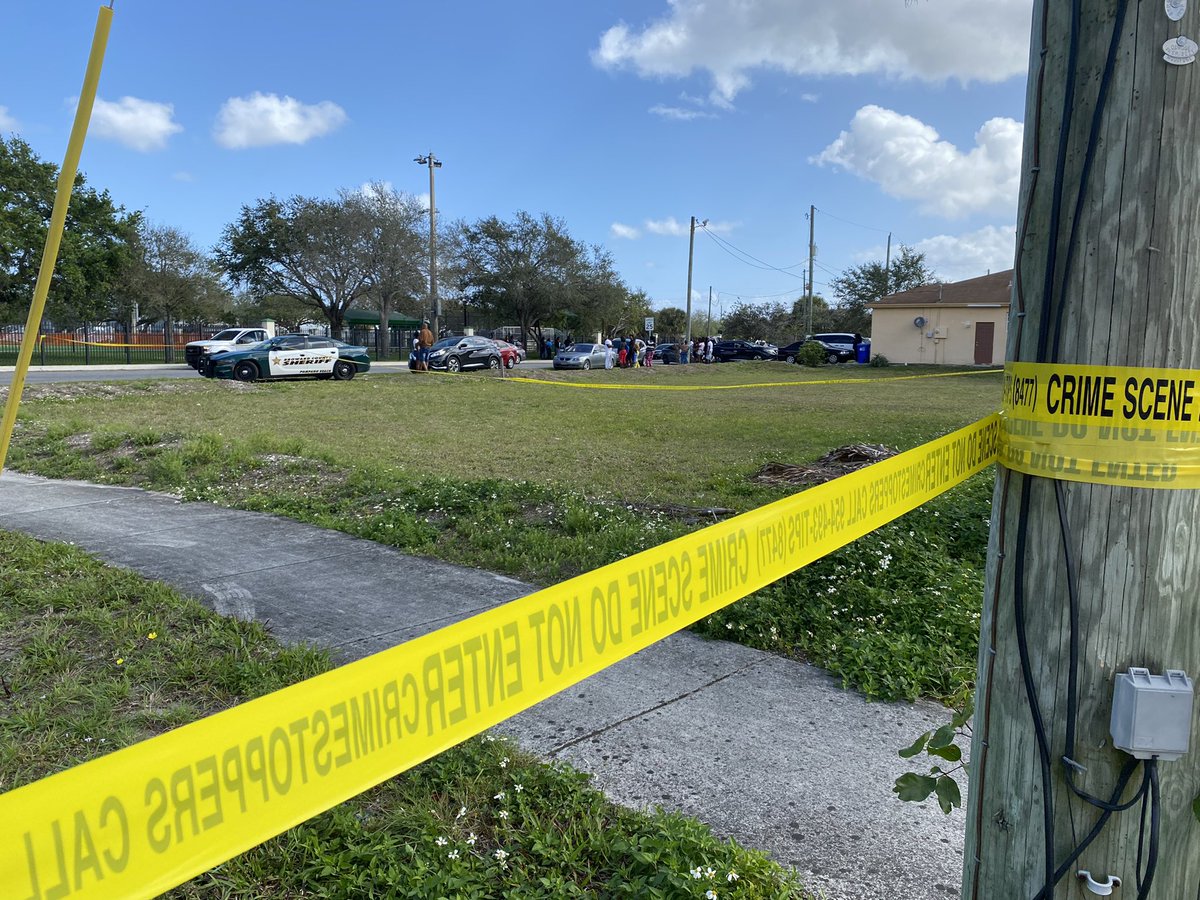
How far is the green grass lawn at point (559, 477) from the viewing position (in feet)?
15.3

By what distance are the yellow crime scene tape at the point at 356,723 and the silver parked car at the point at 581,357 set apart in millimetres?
37030

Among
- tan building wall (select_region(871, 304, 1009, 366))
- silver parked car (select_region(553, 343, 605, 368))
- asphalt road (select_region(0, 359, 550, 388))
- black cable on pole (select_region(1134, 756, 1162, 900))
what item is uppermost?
tan building wall (select_region(871, 304, 1009, 366))

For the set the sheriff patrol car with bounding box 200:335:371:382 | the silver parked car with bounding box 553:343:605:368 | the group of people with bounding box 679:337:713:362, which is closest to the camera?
the sheriff patrol car with bounding box 200:335:371:382

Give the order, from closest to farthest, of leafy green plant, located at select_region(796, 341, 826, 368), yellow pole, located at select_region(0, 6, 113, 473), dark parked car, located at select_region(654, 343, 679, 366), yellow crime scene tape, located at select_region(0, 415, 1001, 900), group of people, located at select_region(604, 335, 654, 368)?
1. yellow crime scene tape, located at select_region(0, 415, 1001, 900)
2. yellow pole, located at select_region(0, 6, 113, 473)
3. group of people, located at select_region(604, 335, 654, 368)
4. leafy green plant, located at select_region(796, 341, 826, 368)
5. dark parked car, located at select_region(654, 343, 679, 366)

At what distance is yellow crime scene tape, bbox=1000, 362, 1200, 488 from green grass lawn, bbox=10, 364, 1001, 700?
2526mm

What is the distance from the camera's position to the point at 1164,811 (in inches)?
64.9

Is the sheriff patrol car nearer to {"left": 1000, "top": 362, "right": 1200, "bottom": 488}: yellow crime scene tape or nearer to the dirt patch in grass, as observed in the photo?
the dirt patch in grass

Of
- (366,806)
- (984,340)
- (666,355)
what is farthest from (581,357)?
(366,806)

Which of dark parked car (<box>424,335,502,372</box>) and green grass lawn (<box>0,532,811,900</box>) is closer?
green grass lawn (<box>0,532,811,900</box>)

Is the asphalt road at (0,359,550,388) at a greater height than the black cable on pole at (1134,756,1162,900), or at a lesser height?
lesser

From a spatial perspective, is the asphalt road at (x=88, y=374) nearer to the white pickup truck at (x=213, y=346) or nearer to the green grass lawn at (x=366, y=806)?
the white pickup truck at (x=213, y=346)

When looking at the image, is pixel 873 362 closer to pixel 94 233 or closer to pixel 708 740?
pixel 94 233

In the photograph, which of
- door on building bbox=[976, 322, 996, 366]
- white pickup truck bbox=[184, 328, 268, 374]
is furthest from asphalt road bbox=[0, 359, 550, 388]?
door on building bbox=[976, 322, 996, 366]

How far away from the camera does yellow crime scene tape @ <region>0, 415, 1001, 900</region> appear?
1.16 m
